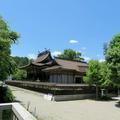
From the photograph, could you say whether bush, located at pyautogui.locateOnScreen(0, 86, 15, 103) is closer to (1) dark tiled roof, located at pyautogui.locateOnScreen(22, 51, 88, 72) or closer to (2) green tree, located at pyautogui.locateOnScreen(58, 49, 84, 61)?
(1) dark tiled roof, located at pyautogui.locateOnScreen(22, 51, 88, 72)

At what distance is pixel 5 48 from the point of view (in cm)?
1681

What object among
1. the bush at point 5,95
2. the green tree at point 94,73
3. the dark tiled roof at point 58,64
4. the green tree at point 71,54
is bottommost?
the bush at point 5,95

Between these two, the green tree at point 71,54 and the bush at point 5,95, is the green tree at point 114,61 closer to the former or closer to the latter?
the bush at point 5,95

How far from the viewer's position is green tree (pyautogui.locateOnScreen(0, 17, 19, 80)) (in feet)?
53.0

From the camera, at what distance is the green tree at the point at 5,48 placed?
53.0ft

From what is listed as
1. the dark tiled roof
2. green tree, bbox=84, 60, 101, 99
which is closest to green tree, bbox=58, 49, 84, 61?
the dark tiled roof

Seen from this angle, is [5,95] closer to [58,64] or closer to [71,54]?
[58,64]

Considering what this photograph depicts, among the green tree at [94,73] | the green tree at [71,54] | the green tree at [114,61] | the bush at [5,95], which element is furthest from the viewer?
the green tree at [71,54]

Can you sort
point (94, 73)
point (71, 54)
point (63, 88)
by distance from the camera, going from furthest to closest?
1. point (71, 54)
2. point (94, 73)
3. point (63, 88)

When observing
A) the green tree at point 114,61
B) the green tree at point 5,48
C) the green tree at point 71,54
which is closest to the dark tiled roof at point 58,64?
the green tree at point 114,61

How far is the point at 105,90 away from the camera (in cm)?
3166

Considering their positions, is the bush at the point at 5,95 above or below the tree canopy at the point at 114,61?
below

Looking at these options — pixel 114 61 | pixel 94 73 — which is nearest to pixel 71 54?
pixel 94 73

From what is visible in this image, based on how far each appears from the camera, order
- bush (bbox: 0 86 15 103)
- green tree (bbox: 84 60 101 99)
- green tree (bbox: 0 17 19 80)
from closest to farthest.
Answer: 1. green tree (bbox: 0 17 19 80)
2. bush (bbox: 0 86 15 103)
3. green tree (bbox: 84 60 101 99)
